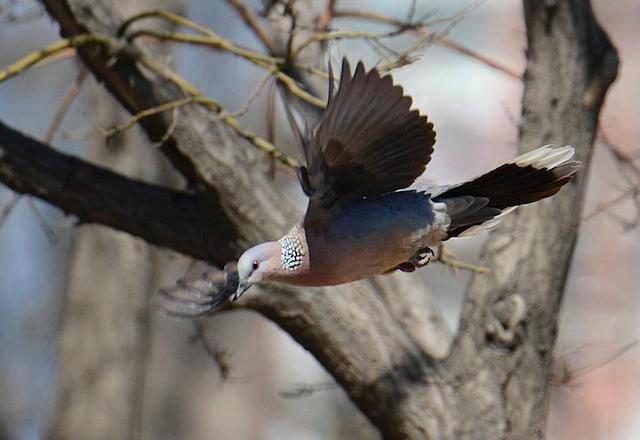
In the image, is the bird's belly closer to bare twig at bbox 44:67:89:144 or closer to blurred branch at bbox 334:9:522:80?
blurred branch at bbox 334:9:522:80

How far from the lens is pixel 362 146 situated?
8.83ft

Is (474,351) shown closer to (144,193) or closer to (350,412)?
(144,193)

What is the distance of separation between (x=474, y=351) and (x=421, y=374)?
21 cm

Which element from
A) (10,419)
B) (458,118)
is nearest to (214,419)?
(10,419)

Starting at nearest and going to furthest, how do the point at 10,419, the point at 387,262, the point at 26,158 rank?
the point at 387,262
the point at 26,158
the point at 10,419

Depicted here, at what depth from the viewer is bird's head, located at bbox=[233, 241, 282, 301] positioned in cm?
262

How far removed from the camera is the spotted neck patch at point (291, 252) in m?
2.66

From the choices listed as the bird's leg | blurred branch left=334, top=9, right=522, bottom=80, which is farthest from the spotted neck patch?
blurred branch left=334, top=9, right=522, bottom=80

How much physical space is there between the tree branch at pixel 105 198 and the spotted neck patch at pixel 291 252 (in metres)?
1.47

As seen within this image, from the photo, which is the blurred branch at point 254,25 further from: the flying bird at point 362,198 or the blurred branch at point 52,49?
the flying bird at point 362,198

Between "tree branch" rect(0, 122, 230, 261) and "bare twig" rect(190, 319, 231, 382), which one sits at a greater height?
"tree branch" rect(0, 122, 230, 261)

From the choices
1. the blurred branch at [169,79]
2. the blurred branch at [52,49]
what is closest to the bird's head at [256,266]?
the blurred branch at [169,79]

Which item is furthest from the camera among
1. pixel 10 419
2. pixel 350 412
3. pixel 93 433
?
pixel 350 412

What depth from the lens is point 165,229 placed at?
414 centimetres
